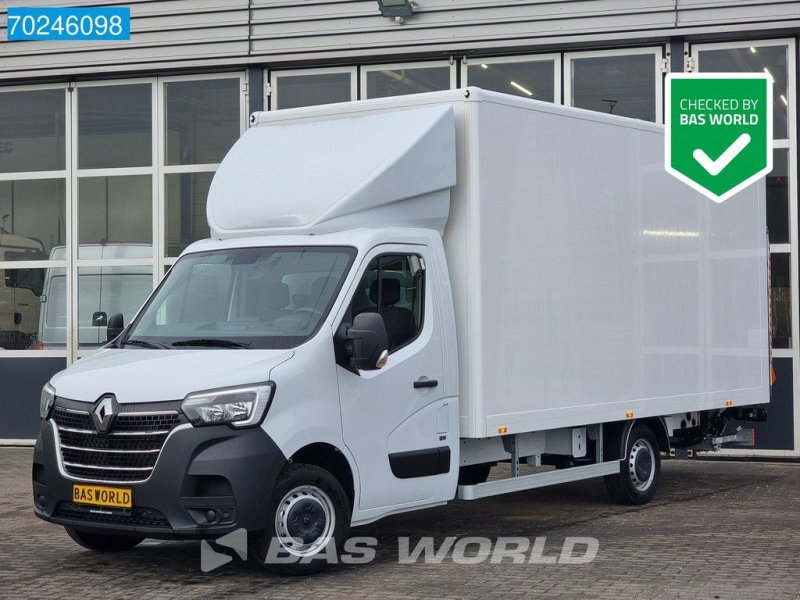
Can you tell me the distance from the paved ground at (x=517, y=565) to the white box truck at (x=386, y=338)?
1.10ft

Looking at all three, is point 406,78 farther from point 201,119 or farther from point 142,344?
point 142,344

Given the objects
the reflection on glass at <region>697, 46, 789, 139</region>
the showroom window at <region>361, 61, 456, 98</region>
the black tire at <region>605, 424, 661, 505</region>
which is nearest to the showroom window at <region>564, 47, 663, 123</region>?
the reflection on glass at <region>697, 46, 789, 139</region>

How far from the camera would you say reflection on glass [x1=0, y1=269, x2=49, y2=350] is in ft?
56.4

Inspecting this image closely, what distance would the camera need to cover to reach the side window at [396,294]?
8539 mm

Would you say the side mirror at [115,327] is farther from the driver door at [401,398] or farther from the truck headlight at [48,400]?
the driver door at [401,398]

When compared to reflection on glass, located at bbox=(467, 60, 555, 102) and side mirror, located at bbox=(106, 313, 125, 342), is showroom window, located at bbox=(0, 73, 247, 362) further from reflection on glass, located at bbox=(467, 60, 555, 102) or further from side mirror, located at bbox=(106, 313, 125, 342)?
side mirror, located at bbox=(106, 313, 125, 342)

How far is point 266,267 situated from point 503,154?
2.01 m

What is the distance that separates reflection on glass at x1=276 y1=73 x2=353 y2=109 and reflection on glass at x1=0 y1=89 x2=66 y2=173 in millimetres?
3094

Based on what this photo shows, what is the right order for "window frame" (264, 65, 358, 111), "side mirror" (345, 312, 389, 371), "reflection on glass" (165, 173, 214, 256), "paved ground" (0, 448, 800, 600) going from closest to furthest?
"paved ground" (0, 448, 800, 600)
"side mirror" (345, 312, 389, 371)
"window frame" (264, 65, 358, 111)
"reflection on glass" (165, 173, 214, 256)

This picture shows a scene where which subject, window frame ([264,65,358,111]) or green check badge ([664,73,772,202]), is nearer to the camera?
green check badge ([664,73,772,202])

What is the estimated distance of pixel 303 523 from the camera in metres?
8.00

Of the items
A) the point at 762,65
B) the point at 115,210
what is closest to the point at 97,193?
the point at 115,210

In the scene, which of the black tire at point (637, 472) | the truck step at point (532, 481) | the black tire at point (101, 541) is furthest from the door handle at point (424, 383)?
the black tire at point (637, 472)

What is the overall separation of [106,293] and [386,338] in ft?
32.1
